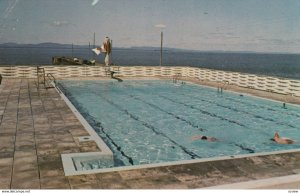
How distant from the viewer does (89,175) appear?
535 centimetres

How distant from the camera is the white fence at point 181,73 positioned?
17391 mm

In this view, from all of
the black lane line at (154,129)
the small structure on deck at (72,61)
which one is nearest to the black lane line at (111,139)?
the black lane line at (154,129)

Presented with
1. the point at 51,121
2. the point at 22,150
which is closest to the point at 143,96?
the point at 51,121

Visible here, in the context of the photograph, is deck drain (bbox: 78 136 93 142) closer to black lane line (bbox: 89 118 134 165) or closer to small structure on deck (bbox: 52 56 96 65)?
black lane line (bbox: 89 118 134 165)

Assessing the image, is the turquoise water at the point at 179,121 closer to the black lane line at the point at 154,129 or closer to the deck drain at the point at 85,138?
the black lane line at the point at 154,129

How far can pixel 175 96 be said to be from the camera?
60.2 ft

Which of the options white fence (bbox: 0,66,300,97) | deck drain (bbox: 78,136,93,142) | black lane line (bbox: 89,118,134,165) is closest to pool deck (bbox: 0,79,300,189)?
deck drain (bbox: 78,136,93,142)

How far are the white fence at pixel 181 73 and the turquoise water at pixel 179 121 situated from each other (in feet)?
7.29

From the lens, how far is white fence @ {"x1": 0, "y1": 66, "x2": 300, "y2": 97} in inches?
685

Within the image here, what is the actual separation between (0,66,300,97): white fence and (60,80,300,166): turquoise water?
2223 mm

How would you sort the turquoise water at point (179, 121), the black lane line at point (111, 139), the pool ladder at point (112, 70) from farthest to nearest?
the pool ladder at point (112, 70) < the turquoise water at point (179, 121) < the black lane line at point (111, 139)

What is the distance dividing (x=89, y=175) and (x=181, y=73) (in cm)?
2218

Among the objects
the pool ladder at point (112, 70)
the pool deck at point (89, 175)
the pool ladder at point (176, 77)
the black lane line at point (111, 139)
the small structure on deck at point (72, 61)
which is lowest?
the black lane line at point (111, 139)

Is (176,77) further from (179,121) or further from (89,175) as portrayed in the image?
(89,175)
